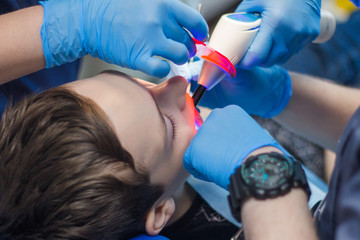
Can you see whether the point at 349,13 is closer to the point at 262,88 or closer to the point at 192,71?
the point at 262,88

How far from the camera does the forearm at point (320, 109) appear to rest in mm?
1288

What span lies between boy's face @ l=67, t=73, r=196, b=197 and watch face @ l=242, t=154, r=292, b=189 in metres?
0.26

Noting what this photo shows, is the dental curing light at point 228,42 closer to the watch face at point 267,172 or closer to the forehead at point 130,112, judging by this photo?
the forehead at point 130,112

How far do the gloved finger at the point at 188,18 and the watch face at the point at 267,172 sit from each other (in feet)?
1.49

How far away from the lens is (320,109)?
1315 mm

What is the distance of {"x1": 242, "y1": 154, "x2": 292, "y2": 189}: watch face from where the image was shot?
0.70 metres

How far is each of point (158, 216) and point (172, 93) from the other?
1.21 feet

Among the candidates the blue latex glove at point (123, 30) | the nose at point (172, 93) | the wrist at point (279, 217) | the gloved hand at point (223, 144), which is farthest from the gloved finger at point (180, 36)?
the wrist at point (279, 217)

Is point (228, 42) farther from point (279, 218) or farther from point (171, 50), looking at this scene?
point (279, 218)

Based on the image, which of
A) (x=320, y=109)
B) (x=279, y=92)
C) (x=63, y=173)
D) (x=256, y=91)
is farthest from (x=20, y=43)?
(x=320, y=109)

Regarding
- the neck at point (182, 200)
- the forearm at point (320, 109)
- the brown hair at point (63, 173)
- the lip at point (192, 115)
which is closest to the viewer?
the brown hair at point (63, 173)

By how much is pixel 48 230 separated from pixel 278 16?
2.95ft

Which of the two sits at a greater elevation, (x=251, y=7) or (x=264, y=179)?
(x=251, y=7)

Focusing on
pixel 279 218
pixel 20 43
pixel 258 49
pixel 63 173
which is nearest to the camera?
pixel 279 218
